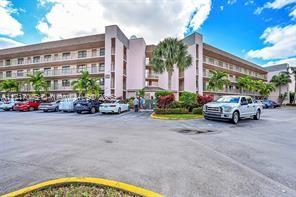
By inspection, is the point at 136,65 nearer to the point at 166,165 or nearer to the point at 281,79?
the point at 166,165

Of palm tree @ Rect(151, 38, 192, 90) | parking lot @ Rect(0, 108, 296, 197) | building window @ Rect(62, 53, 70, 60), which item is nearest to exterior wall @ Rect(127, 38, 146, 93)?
palm tree @ Rect(151, 38, 192, 90)

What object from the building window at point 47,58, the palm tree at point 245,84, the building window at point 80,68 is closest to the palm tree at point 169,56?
the building window at point 80,68

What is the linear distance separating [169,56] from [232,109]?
1528 centimetres

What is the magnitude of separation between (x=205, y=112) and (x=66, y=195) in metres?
11.1

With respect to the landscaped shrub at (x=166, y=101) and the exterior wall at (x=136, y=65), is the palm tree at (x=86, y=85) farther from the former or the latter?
the landscaped shrub at (x=166, y=101)

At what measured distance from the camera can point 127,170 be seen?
364 cm

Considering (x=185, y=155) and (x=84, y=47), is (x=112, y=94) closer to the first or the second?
(x=84, y=47)

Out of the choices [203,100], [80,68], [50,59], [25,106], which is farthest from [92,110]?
[50,59]

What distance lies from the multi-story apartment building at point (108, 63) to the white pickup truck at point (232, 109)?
17366 millimetres

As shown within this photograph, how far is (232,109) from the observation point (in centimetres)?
1066

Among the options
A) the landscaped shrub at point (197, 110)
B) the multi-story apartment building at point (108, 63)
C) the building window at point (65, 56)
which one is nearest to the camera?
the landscaped shrub at point (197, 110)

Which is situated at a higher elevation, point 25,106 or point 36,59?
point 36,59

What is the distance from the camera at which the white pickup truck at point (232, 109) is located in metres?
10.7

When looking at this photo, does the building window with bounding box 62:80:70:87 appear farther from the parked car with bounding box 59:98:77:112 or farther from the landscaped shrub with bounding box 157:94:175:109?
the landscaped shrub with bounding box 157:94:175:109
